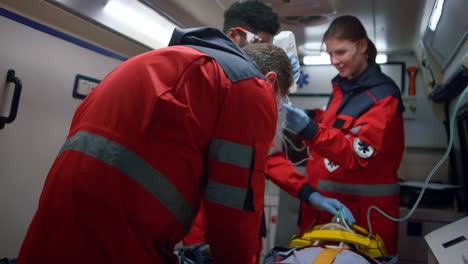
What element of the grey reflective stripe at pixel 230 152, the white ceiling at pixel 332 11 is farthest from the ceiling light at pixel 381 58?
the grey reflective stripe at pixel 230 152

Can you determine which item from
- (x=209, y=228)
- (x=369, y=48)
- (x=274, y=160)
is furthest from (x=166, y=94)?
(x=369, y=48)

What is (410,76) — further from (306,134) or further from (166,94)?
(166,94)

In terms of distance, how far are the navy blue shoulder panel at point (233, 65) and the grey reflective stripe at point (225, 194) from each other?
34 cm

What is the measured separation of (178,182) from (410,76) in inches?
135

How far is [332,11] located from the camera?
9.07 ft

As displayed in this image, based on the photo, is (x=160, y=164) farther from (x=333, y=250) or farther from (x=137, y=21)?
(x=137, y=21)

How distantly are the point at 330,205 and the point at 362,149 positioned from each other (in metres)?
0.41

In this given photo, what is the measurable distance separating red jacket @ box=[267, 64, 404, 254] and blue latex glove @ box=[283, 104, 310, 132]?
0.04 m

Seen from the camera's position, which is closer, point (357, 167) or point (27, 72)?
point (27, 72)

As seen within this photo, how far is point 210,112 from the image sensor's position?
1.03 m

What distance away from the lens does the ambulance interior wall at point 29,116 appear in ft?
6.05

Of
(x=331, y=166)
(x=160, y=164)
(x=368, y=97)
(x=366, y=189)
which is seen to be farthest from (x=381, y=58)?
(x=160, y=164)

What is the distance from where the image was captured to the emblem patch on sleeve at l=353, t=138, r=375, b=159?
204 centimetres

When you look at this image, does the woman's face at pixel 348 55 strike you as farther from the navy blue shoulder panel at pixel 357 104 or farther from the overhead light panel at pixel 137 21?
the overhead light panel at pixel 137 21
